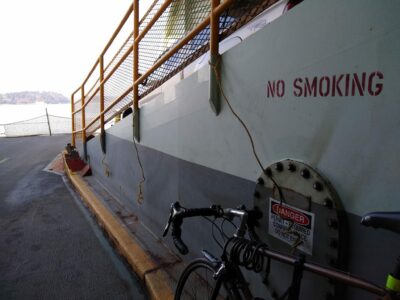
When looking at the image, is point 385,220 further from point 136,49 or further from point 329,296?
point 136,49

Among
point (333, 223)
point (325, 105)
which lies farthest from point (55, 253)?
point (325, 105)

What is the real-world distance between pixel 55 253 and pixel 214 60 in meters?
2.91

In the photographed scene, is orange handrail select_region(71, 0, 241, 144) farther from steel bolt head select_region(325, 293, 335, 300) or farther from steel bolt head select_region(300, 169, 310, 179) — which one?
steel bolt head select_region(325, 293, 335, 300)

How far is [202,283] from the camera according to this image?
236 centimetres

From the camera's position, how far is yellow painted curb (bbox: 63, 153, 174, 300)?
2559 mm

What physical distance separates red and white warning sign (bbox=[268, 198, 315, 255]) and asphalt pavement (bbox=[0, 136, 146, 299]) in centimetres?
158

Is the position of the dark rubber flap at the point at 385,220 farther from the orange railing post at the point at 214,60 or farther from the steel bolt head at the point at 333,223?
the orange railing post at the point at 214,60

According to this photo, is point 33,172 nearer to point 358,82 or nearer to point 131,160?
point 131,160

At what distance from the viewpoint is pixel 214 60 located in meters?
2.17

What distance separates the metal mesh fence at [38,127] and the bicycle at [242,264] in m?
21.0

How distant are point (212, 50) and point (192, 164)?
96cm

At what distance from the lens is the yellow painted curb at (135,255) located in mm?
2559

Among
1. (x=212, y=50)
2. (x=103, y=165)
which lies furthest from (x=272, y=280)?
(x=103, y=165)

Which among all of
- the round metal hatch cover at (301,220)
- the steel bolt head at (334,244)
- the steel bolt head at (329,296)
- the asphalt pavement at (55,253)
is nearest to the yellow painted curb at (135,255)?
the asphalt pavement at (55,253)
